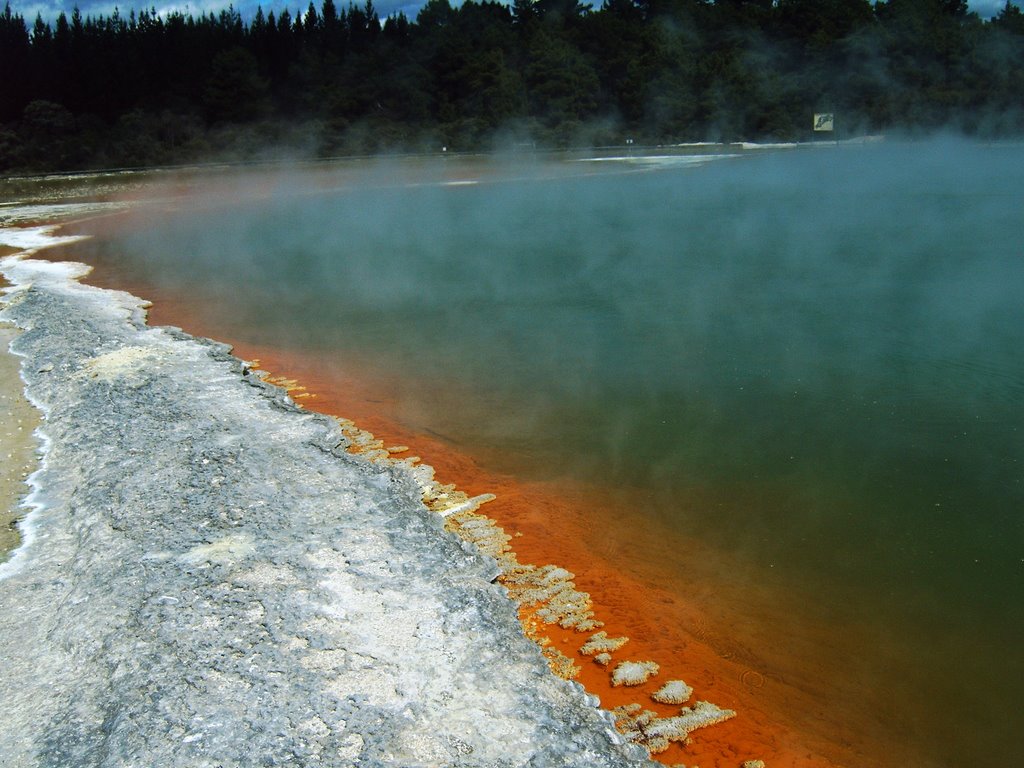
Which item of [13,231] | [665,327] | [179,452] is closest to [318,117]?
[13,231]

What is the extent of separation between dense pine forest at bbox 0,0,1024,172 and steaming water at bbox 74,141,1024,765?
23.8 metres

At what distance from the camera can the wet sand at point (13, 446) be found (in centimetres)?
412

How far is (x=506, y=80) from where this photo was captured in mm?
42562

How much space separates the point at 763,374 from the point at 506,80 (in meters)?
38.7

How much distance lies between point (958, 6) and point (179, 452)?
55.0m

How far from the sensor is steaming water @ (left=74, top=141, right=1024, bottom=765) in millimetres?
3684

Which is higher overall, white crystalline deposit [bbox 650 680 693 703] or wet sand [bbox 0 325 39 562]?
wet sand [bbox 0 325 39 562]

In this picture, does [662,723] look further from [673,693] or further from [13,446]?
[13,446]

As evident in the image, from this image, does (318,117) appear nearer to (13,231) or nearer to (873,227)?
(13,231)

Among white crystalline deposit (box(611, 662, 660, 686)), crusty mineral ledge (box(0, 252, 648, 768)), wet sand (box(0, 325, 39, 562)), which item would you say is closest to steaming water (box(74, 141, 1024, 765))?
white crystalline deposit (box(611, 662, 660, 686))

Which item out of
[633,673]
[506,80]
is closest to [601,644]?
[633,673]

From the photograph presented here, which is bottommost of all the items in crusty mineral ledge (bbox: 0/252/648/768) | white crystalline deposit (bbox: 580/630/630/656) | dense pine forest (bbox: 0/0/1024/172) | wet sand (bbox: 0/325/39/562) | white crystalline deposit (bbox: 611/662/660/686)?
white crystalline deposit (bbox: 611/662/660/686)

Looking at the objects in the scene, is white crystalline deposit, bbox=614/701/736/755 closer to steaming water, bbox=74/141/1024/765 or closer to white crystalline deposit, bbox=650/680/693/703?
white crystalline deposit, bbox=650/680/693/703

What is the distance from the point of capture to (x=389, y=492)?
4.42m
